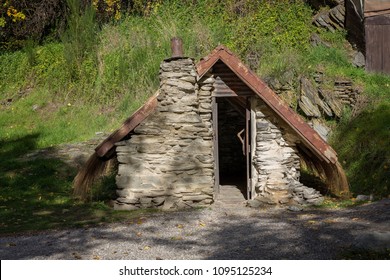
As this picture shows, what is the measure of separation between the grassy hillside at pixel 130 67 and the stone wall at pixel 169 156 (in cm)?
305

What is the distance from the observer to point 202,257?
27.9 ft

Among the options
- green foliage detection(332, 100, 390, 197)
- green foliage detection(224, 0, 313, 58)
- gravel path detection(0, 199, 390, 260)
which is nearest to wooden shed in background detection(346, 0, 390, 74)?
green foliage detection(224, 0, 313, 58)

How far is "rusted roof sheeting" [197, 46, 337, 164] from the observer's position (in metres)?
12.2

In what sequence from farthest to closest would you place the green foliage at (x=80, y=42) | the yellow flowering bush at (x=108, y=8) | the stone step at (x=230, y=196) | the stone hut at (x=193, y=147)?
the yellow flowering bush at (x=108, y=8), the green foliage at (x=80, y=42), the stone step at (x=230, y=196), the stone hut at (x=193, y=147)

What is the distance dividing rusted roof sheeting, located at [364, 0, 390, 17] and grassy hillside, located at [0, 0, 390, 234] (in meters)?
1.29

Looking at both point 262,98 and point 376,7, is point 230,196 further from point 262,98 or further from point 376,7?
point 376,7

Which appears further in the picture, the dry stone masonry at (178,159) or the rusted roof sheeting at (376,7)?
the rusted roof sheeting at (376,7)

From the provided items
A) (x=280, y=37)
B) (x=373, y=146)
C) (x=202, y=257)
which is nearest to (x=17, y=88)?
(x=280, y=37)

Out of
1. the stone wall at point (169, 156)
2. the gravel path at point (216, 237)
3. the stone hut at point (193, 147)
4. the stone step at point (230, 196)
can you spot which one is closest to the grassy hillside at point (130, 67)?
the stone step at point (230, 196)

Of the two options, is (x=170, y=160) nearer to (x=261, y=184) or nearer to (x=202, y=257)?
(x=261, y=184)

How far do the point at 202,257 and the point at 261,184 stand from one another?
4592 mm

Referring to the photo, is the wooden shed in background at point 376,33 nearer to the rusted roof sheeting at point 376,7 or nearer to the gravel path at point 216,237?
the rusted roof sheeting at point 376,7

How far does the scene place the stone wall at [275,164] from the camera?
12.7m

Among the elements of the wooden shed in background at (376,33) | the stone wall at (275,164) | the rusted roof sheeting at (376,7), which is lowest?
the stone wall at (275,164)
